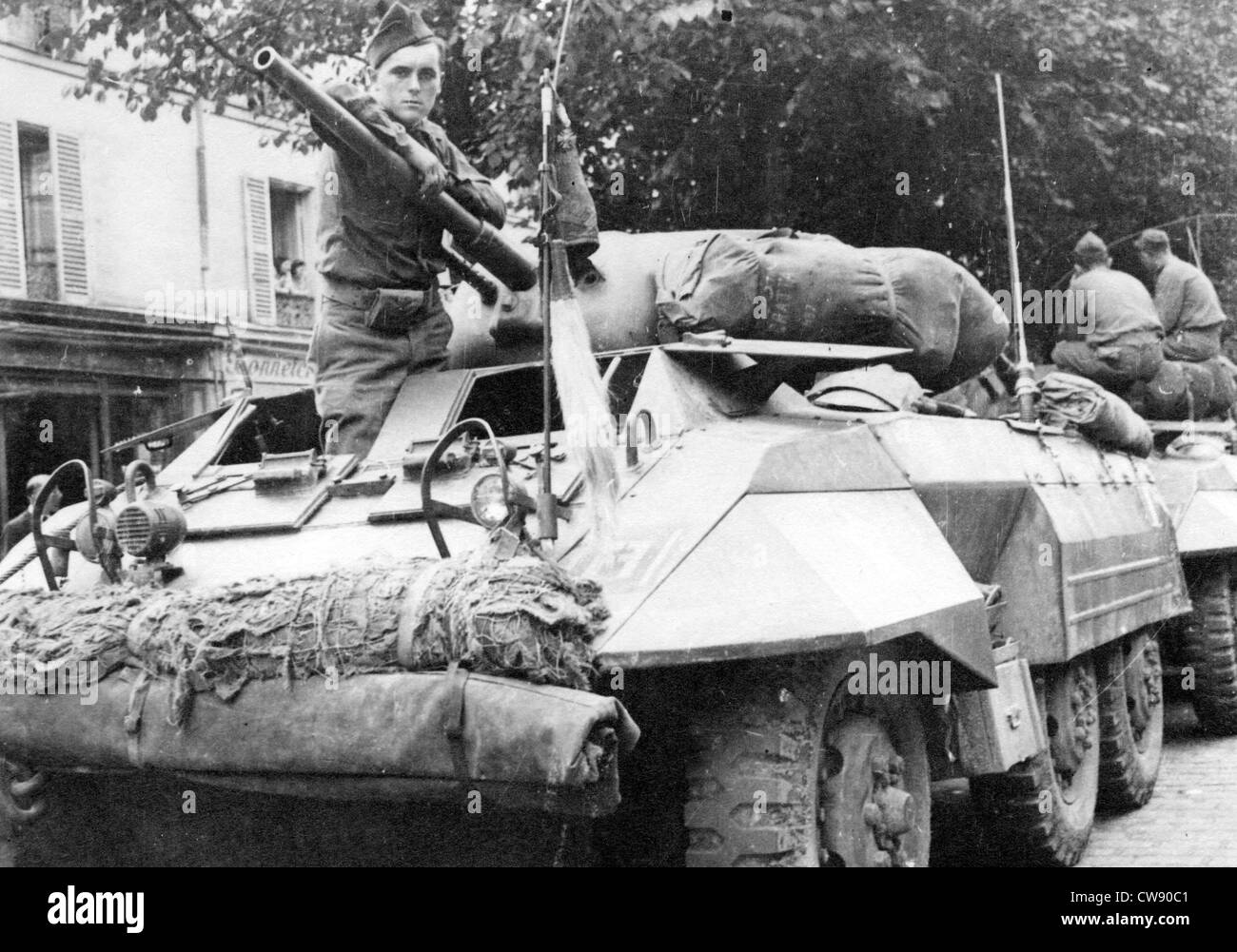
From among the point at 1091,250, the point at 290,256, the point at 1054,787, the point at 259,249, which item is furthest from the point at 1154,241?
the point at 290,256

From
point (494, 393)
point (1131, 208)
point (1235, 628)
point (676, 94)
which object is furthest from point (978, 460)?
point (1131, 208)

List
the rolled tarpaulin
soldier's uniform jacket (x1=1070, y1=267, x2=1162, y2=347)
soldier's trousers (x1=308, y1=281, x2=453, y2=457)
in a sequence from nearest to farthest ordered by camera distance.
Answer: the rolled tarpaulin → soldier's trousers (x1=308, y1=281, x2=453, y2=457) → soldier's uniform jacket (x1=1070, y1=267, x2=1162, y2=347)

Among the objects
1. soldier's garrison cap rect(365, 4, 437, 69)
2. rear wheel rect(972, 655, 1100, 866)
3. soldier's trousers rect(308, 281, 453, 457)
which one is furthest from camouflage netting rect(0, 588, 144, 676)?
rear wheel rect(972, 655, 1100, 866)

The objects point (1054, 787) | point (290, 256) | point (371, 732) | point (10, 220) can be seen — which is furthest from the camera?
point (290, 256)

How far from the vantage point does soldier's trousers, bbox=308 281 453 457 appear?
5.79 meters

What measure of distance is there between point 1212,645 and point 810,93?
190 inches

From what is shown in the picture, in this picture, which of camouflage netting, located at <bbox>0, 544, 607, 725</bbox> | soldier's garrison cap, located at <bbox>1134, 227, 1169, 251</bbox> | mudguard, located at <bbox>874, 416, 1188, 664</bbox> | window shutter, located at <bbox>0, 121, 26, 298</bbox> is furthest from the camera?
window shutter, located at <bbox>0, 121, 26, 298</bbox>

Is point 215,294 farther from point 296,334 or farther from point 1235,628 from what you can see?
point 1235,628

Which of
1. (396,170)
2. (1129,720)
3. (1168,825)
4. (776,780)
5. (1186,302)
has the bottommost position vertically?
(1168,825)

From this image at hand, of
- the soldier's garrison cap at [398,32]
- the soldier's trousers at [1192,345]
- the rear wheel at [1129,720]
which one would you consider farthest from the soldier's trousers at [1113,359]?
the soldier's garrison cap at [398,32]

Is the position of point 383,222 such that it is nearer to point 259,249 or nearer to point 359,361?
point 359,361

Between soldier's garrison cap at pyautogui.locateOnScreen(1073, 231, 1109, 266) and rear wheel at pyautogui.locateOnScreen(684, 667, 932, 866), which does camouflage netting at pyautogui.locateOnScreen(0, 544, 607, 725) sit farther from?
soldier's garrison cap at pyautogui.locateOnScreen(1073, 231, 1109, 266)

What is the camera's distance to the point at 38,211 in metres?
14.9

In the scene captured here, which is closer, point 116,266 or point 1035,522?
point 1035,522
